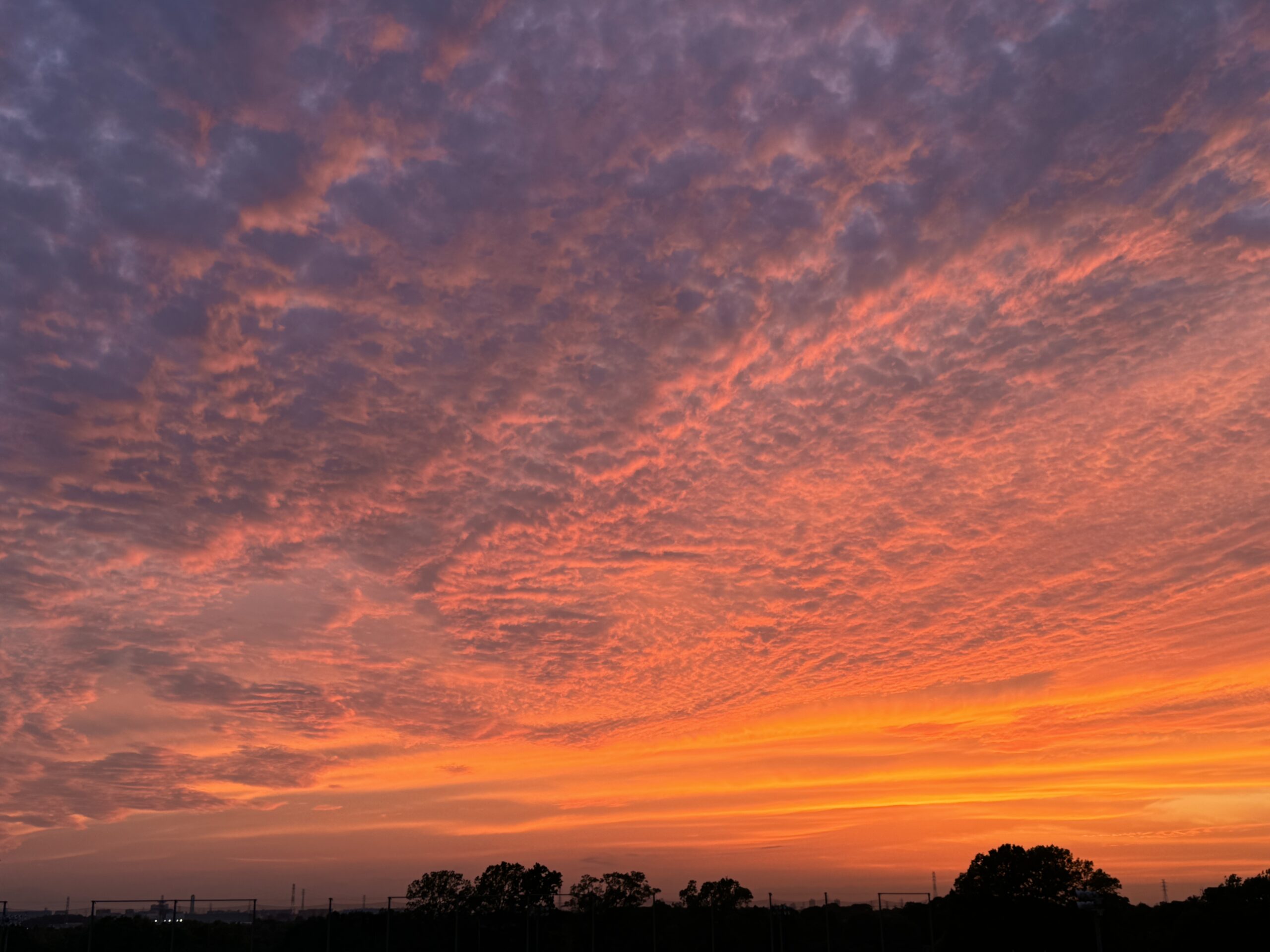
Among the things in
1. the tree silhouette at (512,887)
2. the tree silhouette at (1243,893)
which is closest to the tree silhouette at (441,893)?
the tree silhouette at (512,887)

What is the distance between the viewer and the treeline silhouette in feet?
221

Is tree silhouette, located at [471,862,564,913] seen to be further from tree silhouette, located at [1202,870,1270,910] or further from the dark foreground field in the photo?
tree silhouette, located at [1202,870,1270,910]

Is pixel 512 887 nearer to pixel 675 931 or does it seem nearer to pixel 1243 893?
pixel 675 931

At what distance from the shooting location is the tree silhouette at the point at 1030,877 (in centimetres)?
7431

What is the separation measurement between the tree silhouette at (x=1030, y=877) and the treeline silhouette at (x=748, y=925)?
85 millimetres

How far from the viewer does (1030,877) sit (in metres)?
75.2

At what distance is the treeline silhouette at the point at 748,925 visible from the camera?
67.4 m

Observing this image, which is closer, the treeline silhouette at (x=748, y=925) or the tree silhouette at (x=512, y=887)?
the treeline silhouette at (x=748, y=925)

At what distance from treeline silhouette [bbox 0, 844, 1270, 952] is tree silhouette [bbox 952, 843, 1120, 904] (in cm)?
9

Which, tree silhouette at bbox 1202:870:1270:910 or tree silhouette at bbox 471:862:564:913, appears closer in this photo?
tree silhouette at bbox 1202:870:1270:910

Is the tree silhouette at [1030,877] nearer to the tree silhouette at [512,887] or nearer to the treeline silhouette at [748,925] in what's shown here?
the treeline silhouette at [748,925]

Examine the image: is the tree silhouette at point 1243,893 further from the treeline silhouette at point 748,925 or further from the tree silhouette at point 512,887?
the tree silhouette at point 512,887

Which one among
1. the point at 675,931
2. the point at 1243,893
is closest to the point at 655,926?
the point at 675,931

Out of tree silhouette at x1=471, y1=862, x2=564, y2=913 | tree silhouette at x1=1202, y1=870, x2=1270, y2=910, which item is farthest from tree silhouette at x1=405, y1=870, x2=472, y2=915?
tree silhouette at x1=1202, y1=870, x2=1270, y2=910
